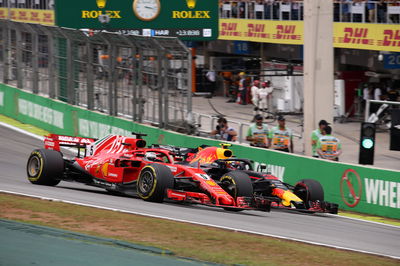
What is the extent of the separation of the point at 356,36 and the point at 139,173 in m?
16.6

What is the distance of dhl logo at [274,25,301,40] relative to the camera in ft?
108

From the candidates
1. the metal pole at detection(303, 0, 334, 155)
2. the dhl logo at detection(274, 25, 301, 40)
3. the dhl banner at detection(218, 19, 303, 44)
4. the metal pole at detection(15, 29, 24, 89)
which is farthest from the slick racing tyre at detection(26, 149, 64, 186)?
the dhl logo at detection(274, 25, 301, 40)

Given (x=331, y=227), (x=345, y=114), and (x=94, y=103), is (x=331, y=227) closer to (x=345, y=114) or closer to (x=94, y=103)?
(x=94, y=103)

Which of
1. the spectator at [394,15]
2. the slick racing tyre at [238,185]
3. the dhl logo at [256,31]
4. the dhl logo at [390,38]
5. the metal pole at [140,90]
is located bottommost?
the slick racing tyre at [238,185]

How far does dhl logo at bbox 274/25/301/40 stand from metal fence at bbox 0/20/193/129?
36.2ft

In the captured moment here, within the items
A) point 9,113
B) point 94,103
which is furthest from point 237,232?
point 9,113

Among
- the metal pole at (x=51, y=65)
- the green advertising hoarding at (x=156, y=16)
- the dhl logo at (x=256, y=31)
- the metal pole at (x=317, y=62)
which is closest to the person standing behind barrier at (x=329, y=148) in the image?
the metal pole at (x=317, y=62)

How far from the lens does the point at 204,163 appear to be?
46.8 ft

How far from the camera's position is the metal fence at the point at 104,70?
795 inches

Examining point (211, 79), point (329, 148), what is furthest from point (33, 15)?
point (329, 148)

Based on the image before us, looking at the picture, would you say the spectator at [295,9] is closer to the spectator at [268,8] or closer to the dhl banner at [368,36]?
the spectator at [268,8]

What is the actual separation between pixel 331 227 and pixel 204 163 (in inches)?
99.0

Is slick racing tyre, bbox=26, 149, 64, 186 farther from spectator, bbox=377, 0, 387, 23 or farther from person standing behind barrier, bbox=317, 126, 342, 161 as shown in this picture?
spectator, bbox=377, 0, 387, 23

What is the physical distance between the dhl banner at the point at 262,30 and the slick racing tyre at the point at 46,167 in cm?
1913
